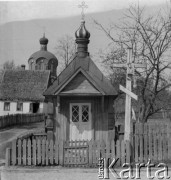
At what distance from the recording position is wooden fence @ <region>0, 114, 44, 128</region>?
2566 cm

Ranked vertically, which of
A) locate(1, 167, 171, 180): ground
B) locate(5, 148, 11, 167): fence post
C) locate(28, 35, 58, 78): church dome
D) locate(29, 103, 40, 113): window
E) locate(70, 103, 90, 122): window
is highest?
locate(28, 35, 58, 78): church dome

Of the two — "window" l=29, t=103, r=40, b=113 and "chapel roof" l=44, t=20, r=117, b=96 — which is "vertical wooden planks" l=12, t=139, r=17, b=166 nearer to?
"chapel roof" l=44, t=20, r=117, b=96

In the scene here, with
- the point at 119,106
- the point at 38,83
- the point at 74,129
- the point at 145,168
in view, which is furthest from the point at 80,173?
the point at 38,83

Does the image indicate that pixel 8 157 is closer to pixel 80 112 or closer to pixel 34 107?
pixel 80 112

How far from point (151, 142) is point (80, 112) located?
338cm

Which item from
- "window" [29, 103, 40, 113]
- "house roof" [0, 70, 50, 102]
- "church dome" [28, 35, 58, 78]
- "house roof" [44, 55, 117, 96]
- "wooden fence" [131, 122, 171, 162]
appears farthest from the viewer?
"church dome" [28, 35, 58, 78]

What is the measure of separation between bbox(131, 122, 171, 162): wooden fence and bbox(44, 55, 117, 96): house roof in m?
2.28

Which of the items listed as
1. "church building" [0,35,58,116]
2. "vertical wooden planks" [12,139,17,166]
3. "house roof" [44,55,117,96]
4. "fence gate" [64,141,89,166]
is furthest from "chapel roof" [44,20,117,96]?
"church building" [0,35,58,116]

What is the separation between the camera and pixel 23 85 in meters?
38.3

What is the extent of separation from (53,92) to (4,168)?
3.60 m

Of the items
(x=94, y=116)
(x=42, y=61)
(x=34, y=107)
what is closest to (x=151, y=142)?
(x=94, y=116)

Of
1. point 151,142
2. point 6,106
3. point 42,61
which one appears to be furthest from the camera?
point 42,61

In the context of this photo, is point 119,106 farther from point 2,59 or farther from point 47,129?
point 2,59

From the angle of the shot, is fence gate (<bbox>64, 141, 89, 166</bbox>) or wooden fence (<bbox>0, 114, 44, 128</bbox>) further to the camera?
wooden fence (<bbox>0, 114, 44, 128</bbox>)
